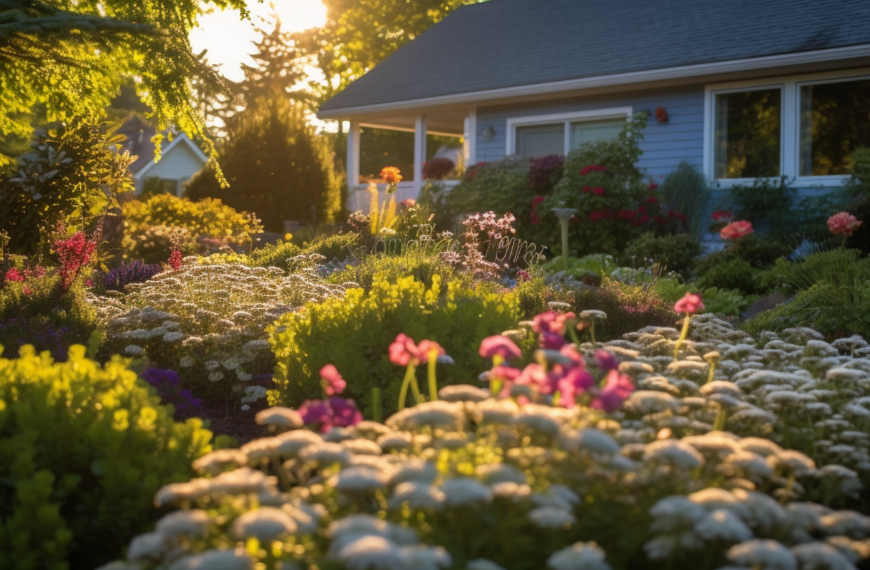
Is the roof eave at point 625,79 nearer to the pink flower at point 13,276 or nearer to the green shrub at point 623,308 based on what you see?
the green shrub at point 623,308

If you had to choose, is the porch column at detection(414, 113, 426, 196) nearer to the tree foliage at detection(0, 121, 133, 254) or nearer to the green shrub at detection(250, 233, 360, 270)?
the green shrub at detection(250, 233, 360, 270)

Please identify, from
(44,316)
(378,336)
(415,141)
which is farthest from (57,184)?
(415,141)

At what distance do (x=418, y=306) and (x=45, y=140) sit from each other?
6.91 m

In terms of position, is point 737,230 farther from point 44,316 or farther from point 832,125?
point 44,316

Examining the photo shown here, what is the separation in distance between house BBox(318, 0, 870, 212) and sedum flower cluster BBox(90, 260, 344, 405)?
7934 millimetres

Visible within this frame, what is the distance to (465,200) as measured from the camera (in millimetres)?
14469

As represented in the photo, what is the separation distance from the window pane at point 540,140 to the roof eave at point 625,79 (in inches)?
29.3

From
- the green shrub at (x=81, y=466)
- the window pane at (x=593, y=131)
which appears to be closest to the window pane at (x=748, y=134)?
the window pane at (x=593, y=131)

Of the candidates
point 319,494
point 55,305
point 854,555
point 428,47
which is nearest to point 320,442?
point 319,494

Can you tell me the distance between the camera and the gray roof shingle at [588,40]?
506 inches

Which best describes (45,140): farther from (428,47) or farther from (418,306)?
(428,47)

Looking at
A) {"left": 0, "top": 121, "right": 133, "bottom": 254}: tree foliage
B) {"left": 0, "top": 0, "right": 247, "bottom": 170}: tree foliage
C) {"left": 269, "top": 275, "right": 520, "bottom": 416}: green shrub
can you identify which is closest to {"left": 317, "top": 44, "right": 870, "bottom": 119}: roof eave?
{"left": 0, "top": 0, "right": 247, "bottom": 170}: tree foliage

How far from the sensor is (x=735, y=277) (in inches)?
370

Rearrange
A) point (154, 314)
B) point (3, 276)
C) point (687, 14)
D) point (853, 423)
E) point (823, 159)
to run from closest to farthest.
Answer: point (853, 423) → point (154, 314) → point (3, 276) → point (823, 159) → point (687, 14)
